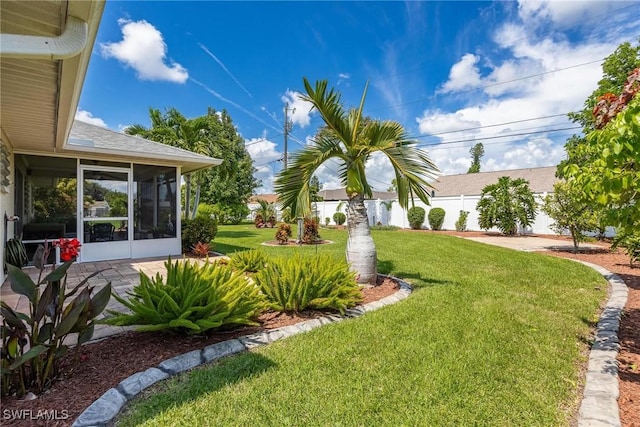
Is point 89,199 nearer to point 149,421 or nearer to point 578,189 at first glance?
point 149,421

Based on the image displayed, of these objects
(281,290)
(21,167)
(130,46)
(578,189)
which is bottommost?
(281,290)

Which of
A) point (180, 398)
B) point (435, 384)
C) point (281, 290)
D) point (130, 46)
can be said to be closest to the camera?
point (180, 398)

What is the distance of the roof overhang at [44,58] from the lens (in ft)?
7.07

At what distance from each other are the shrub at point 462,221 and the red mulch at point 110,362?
16.4 metres

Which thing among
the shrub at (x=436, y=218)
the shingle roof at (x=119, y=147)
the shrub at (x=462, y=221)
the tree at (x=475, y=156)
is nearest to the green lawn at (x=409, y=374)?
the shingle roof at (x=119, y=147)

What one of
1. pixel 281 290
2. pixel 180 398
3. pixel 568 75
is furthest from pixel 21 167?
pixel 568 75

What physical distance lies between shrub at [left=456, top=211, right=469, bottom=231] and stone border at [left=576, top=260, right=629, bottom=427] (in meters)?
14.1

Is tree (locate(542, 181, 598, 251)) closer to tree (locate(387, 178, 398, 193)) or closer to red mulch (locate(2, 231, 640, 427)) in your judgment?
tree (locate(387, 178, 398, 193))

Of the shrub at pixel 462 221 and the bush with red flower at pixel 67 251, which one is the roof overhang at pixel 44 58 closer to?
the bush with red flower at pixel 67 251

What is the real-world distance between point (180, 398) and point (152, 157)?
23.5ft

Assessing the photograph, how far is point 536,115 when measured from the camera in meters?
17.6

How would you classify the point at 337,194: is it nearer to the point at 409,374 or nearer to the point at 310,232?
the point at 310,232

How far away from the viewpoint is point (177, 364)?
2850 millimetres

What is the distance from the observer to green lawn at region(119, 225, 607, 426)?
2221 mm
